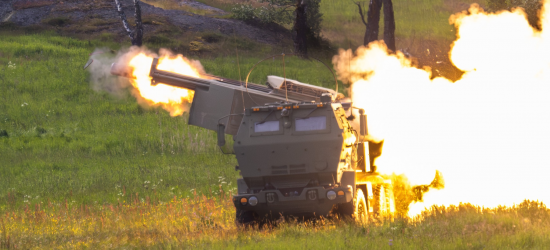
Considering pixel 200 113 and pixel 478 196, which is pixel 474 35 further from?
pixel 200 113

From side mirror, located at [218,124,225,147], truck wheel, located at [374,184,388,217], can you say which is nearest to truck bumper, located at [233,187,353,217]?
side mirror, located at [218,124,225,147]

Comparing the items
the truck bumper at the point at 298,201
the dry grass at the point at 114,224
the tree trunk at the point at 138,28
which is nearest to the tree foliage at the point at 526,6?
the truck bumper at the point at 298,201

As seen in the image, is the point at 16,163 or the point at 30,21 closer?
the point at 16,163

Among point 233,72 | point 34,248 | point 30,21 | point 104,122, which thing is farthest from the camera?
point 30,21

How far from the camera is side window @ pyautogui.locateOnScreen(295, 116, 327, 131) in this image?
13547 mm

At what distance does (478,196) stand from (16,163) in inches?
639

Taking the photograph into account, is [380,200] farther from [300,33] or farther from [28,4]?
[28,4]

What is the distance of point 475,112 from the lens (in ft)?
55.5

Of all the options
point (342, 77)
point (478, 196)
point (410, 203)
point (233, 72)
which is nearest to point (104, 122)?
point (233, 72)

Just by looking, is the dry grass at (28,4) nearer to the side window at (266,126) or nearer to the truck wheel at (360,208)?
the side window at (266,126)

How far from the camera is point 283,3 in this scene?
153 feet

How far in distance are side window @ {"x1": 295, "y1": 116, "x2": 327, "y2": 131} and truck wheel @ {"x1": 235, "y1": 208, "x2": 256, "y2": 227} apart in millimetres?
2062

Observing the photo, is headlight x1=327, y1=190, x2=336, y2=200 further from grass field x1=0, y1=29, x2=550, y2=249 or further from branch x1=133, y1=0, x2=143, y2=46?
branch x1=133, y1=0, x2=143, y2=46

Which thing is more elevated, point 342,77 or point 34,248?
point 342,77
